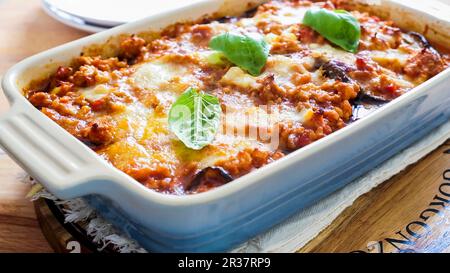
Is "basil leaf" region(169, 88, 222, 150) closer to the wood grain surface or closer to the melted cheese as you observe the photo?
the melted cheese

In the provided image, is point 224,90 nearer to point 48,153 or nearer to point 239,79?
point 239,79

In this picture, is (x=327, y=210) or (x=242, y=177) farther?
(x=327, y=210)

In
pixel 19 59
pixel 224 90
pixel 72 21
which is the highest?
pixel 224 90

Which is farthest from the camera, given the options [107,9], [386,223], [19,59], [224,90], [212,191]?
[107,9]

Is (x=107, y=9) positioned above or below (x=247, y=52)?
below

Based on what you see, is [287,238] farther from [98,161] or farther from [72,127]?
[72,127]

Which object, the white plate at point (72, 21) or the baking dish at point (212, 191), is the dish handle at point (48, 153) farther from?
the white plate at point (72, 21)

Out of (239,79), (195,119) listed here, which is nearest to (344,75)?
(239,79)

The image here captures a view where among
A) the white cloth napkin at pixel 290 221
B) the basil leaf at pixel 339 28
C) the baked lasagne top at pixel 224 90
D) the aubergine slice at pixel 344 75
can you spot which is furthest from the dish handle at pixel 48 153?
the basil leaf at pixel 339 28
